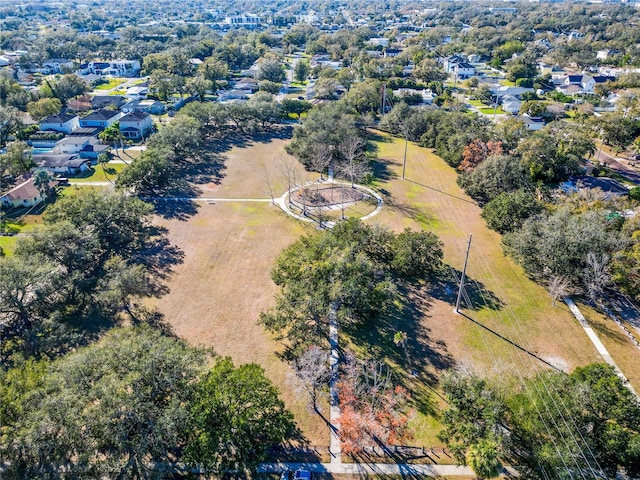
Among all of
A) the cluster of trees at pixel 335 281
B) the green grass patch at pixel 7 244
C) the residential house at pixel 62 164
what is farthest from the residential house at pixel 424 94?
the green grass patch at pixel 7 244

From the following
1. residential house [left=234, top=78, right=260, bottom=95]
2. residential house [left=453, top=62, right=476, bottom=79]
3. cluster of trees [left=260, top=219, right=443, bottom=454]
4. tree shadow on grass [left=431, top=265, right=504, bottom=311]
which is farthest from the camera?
residential house [left=453, top=62, right=476, bottom=79]

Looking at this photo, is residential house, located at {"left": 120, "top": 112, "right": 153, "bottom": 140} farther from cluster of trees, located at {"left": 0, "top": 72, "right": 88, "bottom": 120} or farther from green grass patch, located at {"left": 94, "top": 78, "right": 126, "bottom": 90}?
green grass patch, located at {"left": 94, "top": 78, "right": 126, "bottom": 90}

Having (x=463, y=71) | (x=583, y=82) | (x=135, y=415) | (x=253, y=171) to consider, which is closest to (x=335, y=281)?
(x=135, y=415)

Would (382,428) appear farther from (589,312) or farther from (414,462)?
(589,312)

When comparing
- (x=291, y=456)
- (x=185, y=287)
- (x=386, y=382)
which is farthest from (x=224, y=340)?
(x=386, y=382)

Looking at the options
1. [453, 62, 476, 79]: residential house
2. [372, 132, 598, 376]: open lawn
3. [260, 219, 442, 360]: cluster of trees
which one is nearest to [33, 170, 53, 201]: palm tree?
[260, 219, 442, 360]: cluster of trees
